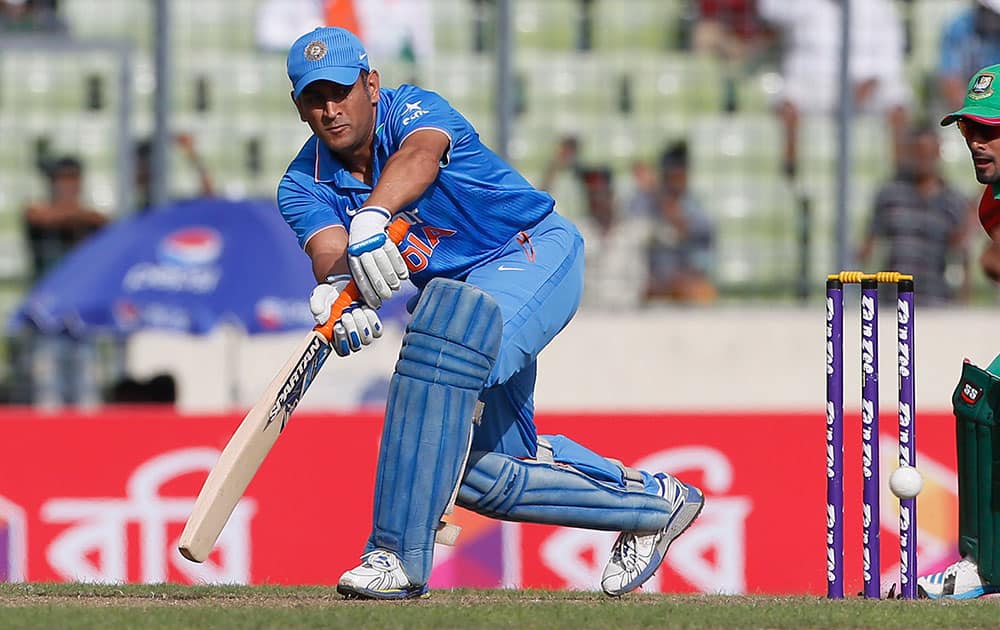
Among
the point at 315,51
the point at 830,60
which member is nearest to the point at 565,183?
the point at 830,60

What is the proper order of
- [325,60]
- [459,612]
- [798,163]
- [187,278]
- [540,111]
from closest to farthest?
[459,612] → [325,60] → [187,278] → [798,163] → [540,111]

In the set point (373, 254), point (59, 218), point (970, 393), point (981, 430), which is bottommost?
point (981, 430)

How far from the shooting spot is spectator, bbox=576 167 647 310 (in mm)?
10102

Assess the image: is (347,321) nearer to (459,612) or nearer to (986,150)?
(459,612)

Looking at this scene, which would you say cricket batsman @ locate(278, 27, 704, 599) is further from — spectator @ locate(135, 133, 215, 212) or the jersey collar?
spectator @ locate(135, 133, 215, 212)

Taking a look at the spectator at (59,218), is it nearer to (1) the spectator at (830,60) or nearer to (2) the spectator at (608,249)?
(2) the spectator at (608,249)

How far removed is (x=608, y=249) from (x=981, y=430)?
5306 mm

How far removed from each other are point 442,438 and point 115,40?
6.43 metres

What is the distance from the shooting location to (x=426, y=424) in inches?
179

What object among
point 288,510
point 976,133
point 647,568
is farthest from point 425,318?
point 288,510

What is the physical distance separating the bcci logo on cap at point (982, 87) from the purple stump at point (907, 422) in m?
0.58

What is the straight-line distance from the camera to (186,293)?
908cm

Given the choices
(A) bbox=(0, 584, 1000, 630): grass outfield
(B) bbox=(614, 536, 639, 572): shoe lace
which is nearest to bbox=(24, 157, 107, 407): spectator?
(A) bbox=(0, 584, 1000, 630): grass outfield

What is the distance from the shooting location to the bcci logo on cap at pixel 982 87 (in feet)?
16.1
